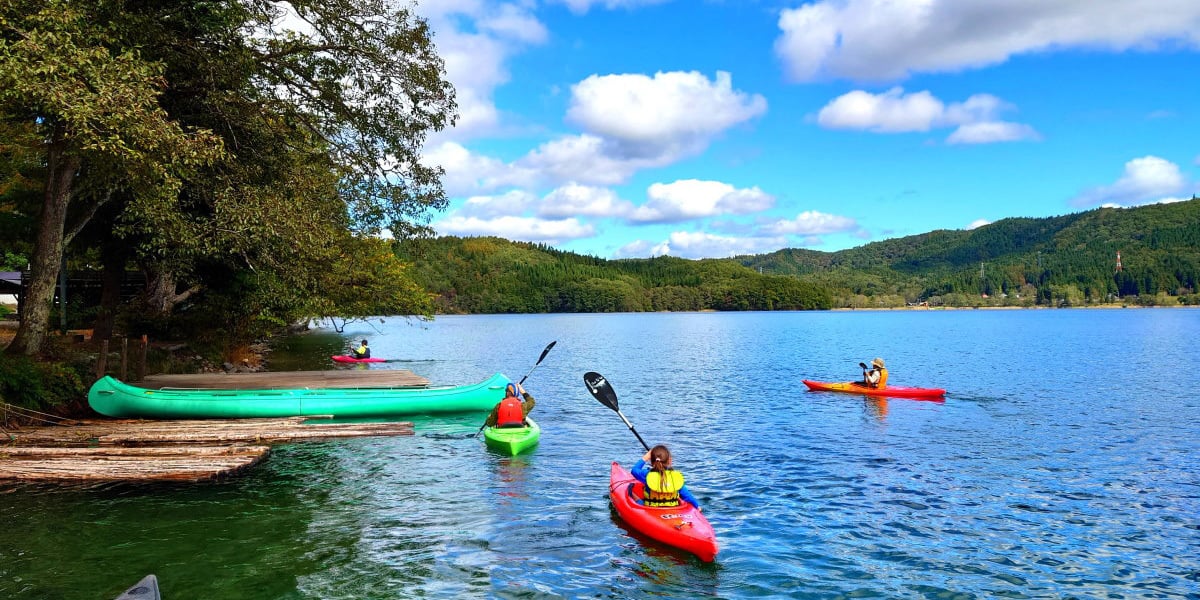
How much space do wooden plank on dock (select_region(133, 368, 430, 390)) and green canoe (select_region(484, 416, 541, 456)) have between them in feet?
33.0

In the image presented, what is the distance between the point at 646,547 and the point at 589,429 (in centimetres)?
1203

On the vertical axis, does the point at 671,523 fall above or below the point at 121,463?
below

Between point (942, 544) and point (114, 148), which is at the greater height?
point (114, 148)

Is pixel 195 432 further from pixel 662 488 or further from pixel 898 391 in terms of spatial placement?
pixel 898 391

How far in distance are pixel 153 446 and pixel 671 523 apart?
12.9 m

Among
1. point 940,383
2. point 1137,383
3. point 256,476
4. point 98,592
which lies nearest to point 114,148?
point 256,476

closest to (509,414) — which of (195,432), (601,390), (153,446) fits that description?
(601,390)

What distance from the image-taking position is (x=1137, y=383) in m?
37.1

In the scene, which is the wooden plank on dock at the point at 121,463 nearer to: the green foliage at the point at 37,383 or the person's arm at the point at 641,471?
the green foliage at the point at 37,383

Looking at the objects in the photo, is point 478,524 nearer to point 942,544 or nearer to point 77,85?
point 942,544

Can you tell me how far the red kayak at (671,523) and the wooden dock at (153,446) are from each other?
838cm

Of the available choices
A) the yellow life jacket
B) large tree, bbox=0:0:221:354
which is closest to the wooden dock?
A: large tree, bbox=0:0:221:354

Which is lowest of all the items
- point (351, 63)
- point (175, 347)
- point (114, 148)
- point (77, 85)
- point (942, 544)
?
point (942, 544)

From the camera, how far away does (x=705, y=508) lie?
1445cm
